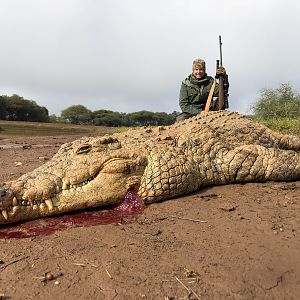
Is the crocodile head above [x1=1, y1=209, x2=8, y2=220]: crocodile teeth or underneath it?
above

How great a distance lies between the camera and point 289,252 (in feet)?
9.89

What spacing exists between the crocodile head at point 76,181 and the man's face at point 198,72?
166 inches

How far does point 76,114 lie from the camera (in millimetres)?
46781

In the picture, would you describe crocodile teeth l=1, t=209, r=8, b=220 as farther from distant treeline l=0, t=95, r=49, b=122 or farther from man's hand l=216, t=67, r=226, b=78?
distant treeline l=0, t=95, r=49, b=122

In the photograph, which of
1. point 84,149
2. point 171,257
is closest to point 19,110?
point 84,149

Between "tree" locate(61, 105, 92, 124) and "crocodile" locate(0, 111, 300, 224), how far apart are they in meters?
36.6

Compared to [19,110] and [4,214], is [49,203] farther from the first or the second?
[19,110]

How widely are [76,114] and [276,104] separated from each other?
36.5 m

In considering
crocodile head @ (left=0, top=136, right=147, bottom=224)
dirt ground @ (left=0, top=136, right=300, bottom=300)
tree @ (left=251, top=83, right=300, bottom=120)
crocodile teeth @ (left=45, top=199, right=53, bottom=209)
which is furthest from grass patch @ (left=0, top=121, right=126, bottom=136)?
dirt ground @ (left=0, top=136, right=300, bottom=300)

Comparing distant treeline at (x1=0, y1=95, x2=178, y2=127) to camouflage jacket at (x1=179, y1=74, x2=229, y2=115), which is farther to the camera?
distant treeline at (x1=0, y1=95, x2=178, y2=127)

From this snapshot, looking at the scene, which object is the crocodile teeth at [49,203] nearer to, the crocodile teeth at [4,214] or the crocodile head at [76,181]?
the crocodile head at [76,181]

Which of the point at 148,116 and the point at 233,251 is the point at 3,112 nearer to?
the point at 148,116

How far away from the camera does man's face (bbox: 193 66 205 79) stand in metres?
8.25

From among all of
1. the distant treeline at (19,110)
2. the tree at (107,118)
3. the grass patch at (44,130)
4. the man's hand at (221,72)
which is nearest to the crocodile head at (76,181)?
the man's hand at (221,72)
